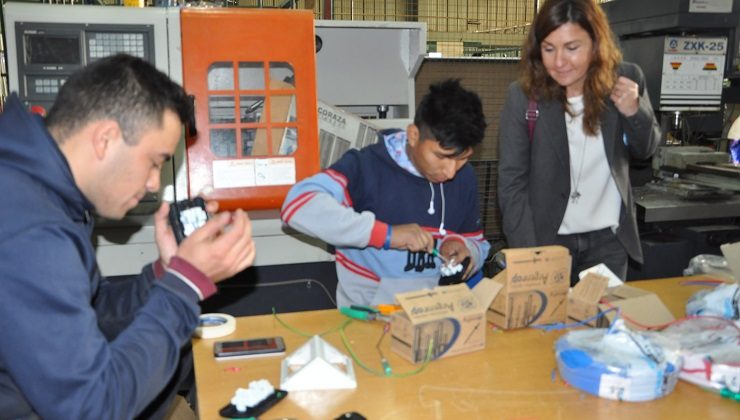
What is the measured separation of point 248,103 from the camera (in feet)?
7.15

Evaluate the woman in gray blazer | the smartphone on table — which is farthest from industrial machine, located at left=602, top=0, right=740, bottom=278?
the smartphone on table

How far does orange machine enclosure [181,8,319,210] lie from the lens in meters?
2.05

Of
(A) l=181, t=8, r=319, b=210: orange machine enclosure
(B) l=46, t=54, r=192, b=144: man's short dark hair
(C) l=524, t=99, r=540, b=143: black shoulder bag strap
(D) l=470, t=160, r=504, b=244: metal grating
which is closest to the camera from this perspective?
(B) l=46, t=54, r=192, b=144: man's short dark hair

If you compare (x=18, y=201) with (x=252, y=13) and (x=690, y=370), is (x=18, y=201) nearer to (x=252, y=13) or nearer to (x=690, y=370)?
(x=690, y=370)

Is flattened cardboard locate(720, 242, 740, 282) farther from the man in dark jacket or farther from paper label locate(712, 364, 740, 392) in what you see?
the man in dark jacket

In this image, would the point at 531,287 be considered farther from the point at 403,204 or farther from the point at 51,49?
the point at 51,49

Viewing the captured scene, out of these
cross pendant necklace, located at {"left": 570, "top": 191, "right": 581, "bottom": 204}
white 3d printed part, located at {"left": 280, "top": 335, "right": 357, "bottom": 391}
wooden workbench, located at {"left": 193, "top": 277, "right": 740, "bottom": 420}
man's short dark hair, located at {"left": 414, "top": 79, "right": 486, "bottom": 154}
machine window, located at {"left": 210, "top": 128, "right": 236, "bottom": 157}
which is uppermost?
man's short dark hair, located at {"left": 414, "top": 79, "right": 486, "bottom": 154}

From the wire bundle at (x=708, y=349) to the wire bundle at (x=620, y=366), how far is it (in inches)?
1.6

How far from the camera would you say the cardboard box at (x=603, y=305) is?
1.42 meters

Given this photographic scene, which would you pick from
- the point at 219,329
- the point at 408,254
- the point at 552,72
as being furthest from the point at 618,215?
the point at 219,329

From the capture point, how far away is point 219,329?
4.53 feet

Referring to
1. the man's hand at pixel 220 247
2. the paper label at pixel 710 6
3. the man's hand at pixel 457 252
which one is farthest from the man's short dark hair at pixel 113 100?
the paper label at pixel 710 6

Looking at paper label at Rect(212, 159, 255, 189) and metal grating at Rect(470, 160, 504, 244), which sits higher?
paper label at Rect(212, 159, 255, 189)

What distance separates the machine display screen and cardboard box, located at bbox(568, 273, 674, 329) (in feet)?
5.33
